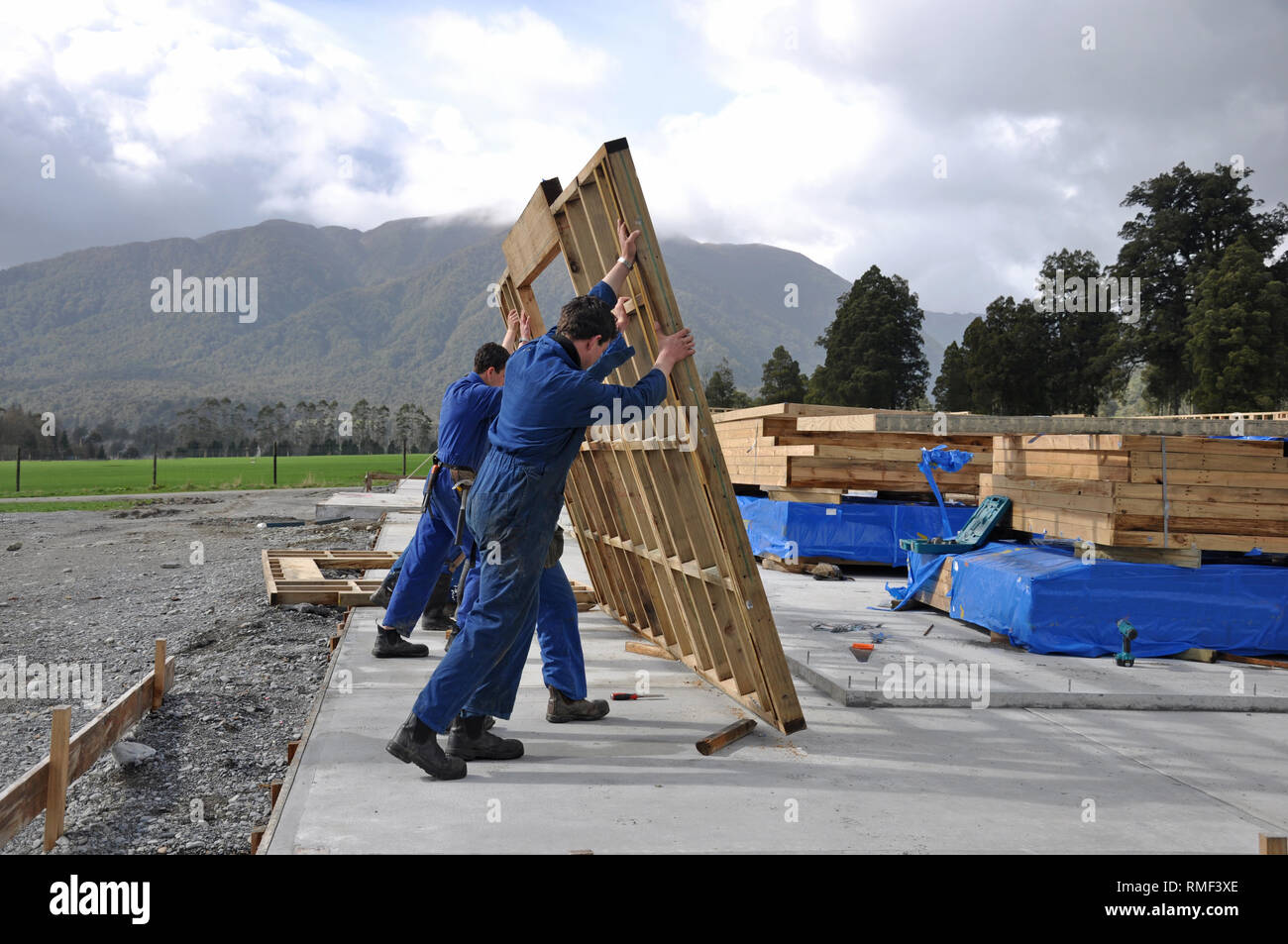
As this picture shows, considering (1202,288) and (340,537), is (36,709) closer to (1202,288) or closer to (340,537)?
(340,537)

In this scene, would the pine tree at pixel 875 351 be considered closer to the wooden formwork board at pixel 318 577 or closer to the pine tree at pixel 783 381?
the pine tree at pixel 783 381

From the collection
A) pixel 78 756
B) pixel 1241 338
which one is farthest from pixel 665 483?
pixel 1241 338

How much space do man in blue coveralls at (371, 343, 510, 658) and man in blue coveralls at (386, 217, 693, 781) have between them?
203cm

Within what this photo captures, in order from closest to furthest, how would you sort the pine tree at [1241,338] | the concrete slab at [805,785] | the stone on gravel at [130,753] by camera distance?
the concrete slab at [805,785]
the stone on gravel at [130,753]
the pine tree at [1241,338]

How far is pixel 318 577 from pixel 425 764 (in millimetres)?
7250

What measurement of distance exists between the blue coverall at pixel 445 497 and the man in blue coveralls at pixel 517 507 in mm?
2021

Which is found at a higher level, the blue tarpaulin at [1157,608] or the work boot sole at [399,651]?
the blue tarpaulin at [1157,608]

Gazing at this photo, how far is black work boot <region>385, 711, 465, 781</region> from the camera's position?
13.3 feet

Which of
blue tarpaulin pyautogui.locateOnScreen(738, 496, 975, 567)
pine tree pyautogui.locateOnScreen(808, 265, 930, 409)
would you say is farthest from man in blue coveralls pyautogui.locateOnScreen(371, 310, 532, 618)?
pine tree pyautogui.locateOnScreen(808, 265, 930, 409)

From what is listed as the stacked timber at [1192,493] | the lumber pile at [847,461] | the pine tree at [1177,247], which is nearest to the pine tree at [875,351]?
the pine tree at [1177,247]

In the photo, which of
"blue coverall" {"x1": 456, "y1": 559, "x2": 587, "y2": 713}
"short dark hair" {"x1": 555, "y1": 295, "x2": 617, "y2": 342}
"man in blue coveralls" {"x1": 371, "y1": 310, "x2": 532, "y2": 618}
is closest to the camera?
"short dark hair" {"x1": 555, "y1": 295, "x2": 617, "y2": 342}

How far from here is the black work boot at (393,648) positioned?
22.4 ft

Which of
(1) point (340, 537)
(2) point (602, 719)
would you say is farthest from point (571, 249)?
(1) point (340, 537)

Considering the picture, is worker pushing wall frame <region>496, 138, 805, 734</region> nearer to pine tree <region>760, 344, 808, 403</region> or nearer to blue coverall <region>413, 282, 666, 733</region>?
blue coverall <region>413, 282, 666, 733</region>
